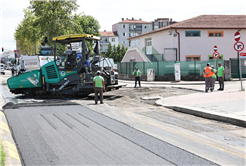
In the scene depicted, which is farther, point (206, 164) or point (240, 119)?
point (240, 119)

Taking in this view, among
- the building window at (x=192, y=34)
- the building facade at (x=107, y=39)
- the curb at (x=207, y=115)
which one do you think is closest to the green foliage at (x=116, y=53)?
the building facade at (x=107, y=39)

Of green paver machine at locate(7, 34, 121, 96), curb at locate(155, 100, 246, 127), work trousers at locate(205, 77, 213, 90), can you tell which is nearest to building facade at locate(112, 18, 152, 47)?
work trousers at locate(205, 77, 213, 90)

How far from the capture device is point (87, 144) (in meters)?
6.64

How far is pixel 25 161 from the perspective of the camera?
5.53 m

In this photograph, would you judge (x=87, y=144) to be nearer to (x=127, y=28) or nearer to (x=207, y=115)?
(x=207, y=115)

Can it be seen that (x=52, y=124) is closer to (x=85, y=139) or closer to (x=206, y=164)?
(x=85, y=139)

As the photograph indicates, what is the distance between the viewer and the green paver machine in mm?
15758

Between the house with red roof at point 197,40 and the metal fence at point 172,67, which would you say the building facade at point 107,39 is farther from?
the metal fence at point 172,67

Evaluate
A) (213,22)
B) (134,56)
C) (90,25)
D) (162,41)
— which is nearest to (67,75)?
(162,41)

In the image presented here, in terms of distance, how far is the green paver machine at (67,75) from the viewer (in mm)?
15758

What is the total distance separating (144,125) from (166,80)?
2198 cm

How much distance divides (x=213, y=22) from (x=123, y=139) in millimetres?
33740

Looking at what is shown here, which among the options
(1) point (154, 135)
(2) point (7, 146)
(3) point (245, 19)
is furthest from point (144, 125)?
(3) point (245, 19)

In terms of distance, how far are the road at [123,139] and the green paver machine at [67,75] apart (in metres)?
5.11
